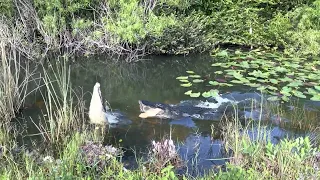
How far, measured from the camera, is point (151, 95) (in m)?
6.62

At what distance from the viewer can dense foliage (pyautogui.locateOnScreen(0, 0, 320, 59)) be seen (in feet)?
26.1

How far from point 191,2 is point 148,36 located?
161 cm

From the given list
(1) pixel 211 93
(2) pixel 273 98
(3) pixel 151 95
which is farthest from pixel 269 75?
(3) pixel 151 95

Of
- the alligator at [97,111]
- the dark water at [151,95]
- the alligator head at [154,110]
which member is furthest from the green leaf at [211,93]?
the alligator at [97,111]

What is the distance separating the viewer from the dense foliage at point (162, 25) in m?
7.96

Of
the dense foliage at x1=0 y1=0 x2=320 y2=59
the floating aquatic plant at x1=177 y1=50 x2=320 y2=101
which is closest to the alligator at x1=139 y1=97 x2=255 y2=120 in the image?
the floating aquatic plant at x1=177 y1=50 x2=320 y2=101

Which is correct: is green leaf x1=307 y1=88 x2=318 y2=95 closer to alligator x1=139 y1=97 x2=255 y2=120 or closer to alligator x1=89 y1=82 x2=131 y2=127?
alligator x1=139 y1=97 x2=255 y2=120

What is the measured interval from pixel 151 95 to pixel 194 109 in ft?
3.71

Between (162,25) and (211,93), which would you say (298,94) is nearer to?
(211,93)

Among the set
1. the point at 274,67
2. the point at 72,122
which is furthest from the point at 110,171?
the point at 274,67

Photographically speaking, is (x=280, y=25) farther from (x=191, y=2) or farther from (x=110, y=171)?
(x=110, y=171)

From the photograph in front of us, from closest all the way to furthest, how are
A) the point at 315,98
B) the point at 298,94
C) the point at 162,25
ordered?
the point at 315,98, the point at 298,94, the point at 162,25

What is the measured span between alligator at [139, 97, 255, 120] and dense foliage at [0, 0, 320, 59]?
7.93 feet

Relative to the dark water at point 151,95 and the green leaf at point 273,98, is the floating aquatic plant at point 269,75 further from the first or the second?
the dark water at point 151,95
